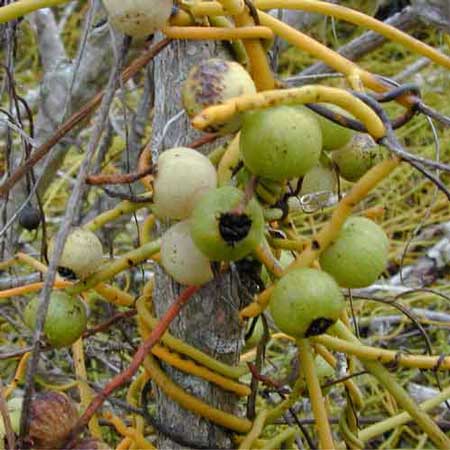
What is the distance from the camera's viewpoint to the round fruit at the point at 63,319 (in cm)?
78

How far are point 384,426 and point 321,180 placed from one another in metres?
0.28

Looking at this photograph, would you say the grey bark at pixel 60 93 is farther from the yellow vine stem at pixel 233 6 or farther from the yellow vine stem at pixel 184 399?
the yellow vine stem at pixel 233 6

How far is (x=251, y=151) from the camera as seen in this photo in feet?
1.96

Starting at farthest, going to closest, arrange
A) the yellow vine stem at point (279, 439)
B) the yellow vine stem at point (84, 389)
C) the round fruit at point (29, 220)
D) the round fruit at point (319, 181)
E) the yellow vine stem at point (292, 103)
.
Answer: the round fruit at point (29, 220)
the yellow vine stem at point (84, 389)
the yellow vine stem at point (279, 439)
the round fruit at point (319, 181)
the yellow vine stem at point (292, 103)

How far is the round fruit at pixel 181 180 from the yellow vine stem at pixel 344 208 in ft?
0.27

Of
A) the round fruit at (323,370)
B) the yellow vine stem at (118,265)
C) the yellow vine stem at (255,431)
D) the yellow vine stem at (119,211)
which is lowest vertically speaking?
the round fruit at (323,370)

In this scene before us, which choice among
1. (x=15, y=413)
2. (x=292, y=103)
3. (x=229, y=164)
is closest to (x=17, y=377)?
(x=15, y=413)

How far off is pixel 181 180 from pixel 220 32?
113mm

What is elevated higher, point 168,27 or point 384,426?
point 168,27

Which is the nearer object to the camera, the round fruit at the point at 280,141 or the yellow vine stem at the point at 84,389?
the round fruit at the point at 280,141

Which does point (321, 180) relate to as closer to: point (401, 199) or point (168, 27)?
point (168, 27)

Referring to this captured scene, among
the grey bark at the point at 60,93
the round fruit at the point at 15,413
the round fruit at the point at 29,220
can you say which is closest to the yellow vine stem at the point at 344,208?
the round fruit at the point at 15,413

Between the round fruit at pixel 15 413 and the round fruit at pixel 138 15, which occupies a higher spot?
the round fruit at pixel 138 15

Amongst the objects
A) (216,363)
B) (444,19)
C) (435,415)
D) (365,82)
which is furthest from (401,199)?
(365,82)
